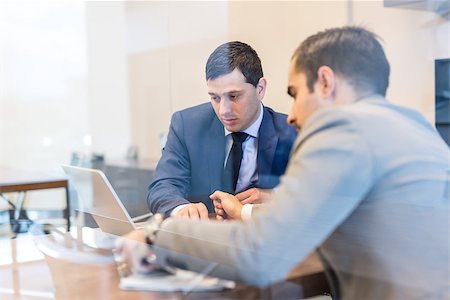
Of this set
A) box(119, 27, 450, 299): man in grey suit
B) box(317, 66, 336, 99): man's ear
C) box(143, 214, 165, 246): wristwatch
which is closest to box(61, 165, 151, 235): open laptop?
box(143, 214, 165, 246): wristwatch

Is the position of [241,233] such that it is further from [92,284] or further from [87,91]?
[87,91]

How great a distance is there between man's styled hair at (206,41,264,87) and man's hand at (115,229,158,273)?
1.35 ft

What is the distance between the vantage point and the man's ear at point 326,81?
0.99 metres

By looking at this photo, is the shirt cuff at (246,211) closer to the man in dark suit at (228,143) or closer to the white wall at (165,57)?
the man in dark suit at (228,143)

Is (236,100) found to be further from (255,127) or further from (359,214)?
(359,214)

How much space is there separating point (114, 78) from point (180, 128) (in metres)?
3.73

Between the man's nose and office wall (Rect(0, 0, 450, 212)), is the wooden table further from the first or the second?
the man's nose

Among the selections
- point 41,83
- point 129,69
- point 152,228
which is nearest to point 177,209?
point 152,228

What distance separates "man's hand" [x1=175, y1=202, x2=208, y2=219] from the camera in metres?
1.26

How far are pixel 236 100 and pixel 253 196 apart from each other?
8.7 inches

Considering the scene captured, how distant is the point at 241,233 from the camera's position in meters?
0.98

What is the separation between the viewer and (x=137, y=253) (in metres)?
1.16

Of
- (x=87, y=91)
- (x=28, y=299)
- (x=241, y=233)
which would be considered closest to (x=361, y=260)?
(x=241, y=233)

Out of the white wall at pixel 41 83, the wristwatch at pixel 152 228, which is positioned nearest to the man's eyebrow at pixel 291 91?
the wristwatch at pixel 152 228
